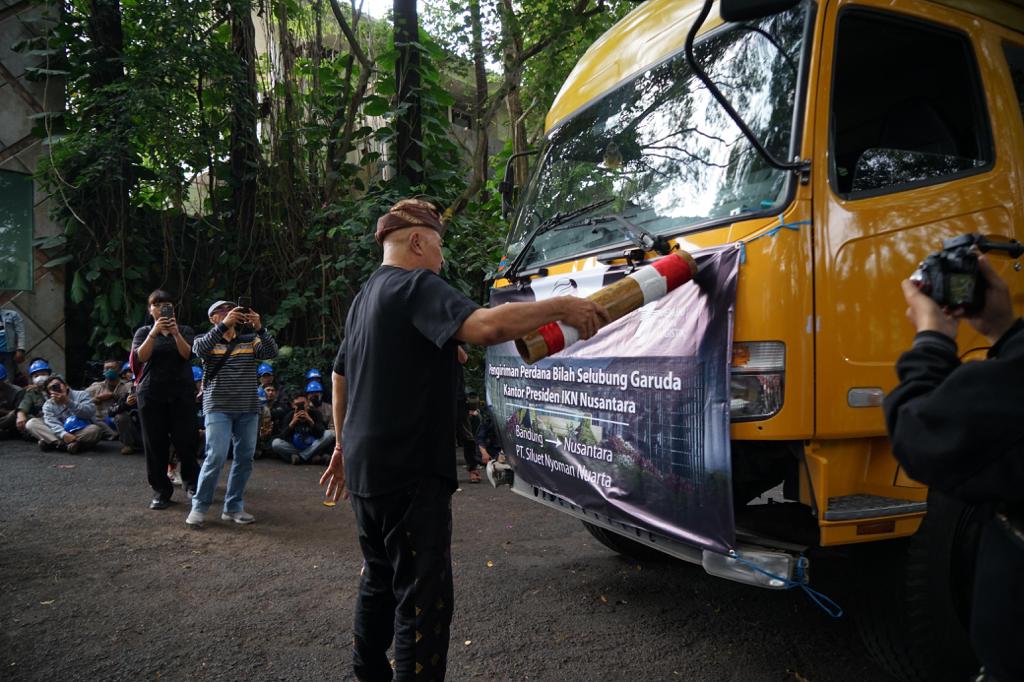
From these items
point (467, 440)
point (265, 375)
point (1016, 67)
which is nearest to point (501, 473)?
point (1016, 67)

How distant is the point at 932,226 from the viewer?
9.77 feet

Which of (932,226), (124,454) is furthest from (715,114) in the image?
(124,454)

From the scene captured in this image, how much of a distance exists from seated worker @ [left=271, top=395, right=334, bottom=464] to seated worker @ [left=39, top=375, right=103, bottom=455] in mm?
2394

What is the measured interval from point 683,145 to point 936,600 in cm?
212

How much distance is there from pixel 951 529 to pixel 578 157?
8.44 feet

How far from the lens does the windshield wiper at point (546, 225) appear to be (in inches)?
149

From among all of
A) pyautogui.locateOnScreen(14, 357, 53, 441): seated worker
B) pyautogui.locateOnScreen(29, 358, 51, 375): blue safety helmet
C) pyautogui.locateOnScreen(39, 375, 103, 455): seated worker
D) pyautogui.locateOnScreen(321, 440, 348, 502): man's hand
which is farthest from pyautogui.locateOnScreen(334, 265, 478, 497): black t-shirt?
pyautogui.locateOnScreen(29, 358, 51, 375): blue safety helmet

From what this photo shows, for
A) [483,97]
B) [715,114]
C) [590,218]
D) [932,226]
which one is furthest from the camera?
[483,97]

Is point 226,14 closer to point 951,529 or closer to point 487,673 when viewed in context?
point 487,673

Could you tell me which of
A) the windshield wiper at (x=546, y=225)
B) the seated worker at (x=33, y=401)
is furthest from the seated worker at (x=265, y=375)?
the windshield wiper at (x=546, y=225)

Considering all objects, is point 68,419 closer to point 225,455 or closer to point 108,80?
point 225,455

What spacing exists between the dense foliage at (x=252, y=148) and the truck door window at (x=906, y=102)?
6.60 m

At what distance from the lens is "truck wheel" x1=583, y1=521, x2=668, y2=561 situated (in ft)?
15.3

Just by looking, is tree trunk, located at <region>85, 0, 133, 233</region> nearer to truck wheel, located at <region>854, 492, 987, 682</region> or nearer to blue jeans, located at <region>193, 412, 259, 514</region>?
blue jeans, located at <region>193, 412, 259, 514</region>
